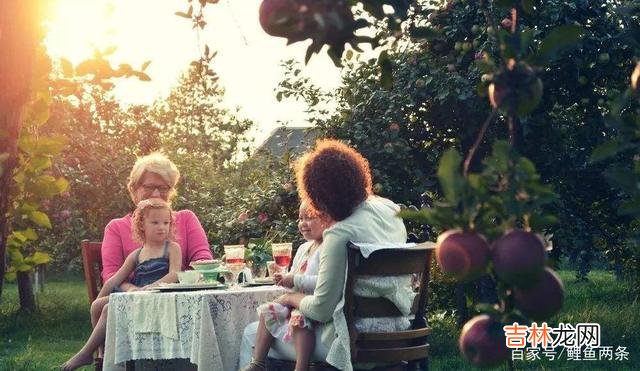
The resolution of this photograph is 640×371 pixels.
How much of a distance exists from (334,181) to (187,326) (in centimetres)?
101

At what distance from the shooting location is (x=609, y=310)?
9555mm

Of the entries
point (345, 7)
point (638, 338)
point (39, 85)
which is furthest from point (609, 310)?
point (345, 7)

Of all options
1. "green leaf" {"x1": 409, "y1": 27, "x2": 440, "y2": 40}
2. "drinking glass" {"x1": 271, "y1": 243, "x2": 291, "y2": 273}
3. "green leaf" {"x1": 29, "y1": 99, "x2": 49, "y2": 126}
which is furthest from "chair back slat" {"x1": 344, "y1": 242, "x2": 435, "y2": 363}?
"green leaf" {"x1": 409, "y1": 27, "x2": 440, "y2": 40}

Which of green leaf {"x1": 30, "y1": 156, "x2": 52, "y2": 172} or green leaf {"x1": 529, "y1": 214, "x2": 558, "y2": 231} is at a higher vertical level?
green leaf {"x1": 30, "y1": 156, "x2": 52, "y2": 172}

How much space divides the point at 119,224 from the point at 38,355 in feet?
13.2

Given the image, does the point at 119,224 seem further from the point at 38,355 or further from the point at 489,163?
the point at 489,163

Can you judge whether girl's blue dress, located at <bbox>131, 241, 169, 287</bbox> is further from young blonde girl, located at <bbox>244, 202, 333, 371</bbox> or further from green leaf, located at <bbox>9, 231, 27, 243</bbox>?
green leaf, located at <bbox>9, 231, 27, 243</bbox>

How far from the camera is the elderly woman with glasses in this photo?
18.1ft

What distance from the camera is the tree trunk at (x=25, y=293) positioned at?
13164 millimetres

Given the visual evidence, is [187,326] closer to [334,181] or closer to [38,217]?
[334,181]

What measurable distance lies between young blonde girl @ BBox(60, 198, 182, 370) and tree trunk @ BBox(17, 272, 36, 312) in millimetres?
8265

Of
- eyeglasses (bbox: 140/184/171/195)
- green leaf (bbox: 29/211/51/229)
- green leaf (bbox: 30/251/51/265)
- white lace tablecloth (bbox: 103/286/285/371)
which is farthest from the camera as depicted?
eyeglasses (bbox: 140/184/171/195)

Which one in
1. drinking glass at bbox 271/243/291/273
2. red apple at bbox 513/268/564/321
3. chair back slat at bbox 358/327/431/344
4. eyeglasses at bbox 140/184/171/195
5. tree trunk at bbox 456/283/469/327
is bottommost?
tree trunk at bbox 456/283/469/327

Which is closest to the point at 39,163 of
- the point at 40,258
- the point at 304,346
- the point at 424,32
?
the point at 40,258
